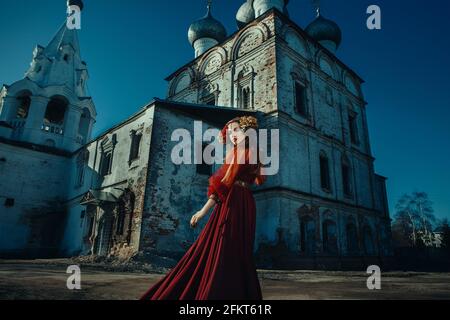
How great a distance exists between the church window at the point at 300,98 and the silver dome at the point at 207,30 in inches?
333

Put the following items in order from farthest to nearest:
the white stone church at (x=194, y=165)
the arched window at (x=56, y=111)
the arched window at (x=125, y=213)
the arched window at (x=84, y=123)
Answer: the arched window at (x=84, y=123) < the arched window at (x=56, y=111) < the white stone church at (x=194, y=165) < the arched window at (x=125, y=213)

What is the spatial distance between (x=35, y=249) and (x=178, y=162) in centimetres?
1192

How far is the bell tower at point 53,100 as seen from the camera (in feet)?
66.2

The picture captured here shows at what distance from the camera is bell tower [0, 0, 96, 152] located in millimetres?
20172

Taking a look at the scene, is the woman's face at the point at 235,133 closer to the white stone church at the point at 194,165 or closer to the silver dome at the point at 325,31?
the white stone church at the point at 194,165

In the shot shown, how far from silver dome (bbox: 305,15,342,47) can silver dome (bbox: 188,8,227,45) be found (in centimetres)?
656

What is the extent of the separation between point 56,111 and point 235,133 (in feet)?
78.4

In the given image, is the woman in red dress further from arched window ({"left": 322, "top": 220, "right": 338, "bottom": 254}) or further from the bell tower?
the bell tower

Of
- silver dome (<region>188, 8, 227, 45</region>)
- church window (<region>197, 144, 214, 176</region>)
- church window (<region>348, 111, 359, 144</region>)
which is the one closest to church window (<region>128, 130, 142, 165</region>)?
church window (<region>197, 144, 214, 176</region>)

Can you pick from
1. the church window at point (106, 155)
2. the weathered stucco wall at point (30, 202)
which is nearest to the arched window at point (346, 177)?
the church window at point (106, 155)

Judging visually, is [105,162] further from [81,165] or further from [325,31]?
[325,31]

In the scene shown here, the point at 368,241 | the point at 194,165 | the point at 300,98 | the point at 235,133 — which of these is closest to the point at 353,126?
the point at 300,98

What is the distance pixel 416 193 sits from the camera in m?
35.5
